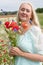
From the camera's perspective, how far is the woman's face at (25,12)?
338 cm

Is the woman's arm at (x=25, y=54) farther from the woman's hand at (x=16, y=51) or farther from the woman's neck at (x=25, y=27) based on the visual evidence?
the woman's neck at (x=25, y=27)

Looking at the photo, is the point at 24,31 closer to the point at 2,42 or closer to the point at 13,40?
the point at 13,40

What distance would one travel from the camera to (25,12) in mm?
3391

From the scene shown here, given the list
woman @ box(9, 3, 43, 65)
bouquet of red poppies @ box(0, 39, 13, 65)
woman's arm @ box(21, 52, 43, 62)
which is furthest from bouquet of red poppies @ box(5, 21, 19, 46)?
bouquet of red poppies @ box(0, 39, 13, 65)

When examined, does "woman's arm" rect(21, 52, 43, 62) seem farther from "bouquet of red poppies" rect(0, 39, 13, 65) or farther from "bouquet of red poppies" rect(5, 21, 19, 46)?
"bouquet of red poppies" rect(0, 39, 13, 65)

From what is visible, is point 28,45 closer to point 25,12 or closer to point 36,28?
point 36,28

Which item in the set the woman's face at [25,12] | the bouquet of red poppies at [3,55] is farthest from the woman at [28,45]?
the bouquet of red poppies at [3,55]

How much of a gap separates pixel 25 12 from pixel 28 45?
38 centimetres

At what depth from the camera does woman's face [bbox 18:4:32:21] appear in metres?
3.38

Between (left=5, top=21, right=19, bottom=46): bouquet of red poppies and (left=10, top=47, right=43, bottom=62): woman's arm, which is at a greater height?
(left=5, top=21, right=19, bottom=46): bouquet of red poppies

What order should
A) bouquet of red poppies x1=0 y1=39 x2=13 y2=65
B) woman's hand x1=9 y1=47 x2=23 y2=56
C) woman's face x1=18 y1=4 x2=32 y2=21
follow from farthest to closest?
bouquet of red poppies x1=0 y1=39 x2=13 y2=65 → woman's face x1=18 y1=4 x2=32 y2=21 → woman's hand x1=9 y1=47 x2=23 y2=56

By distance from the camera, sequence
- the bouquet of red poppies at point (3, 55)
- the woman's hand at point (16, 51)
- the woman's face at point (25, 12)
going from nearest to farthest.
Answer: the woman's hand at point (16, 51)
the woman's face at point (25, 12)
the bouquet of red poppies at point (3, 55)

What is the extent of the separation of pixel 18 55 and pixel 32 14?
1.78 feet

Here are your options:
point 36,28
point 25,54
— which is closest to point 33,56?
point 25,54
